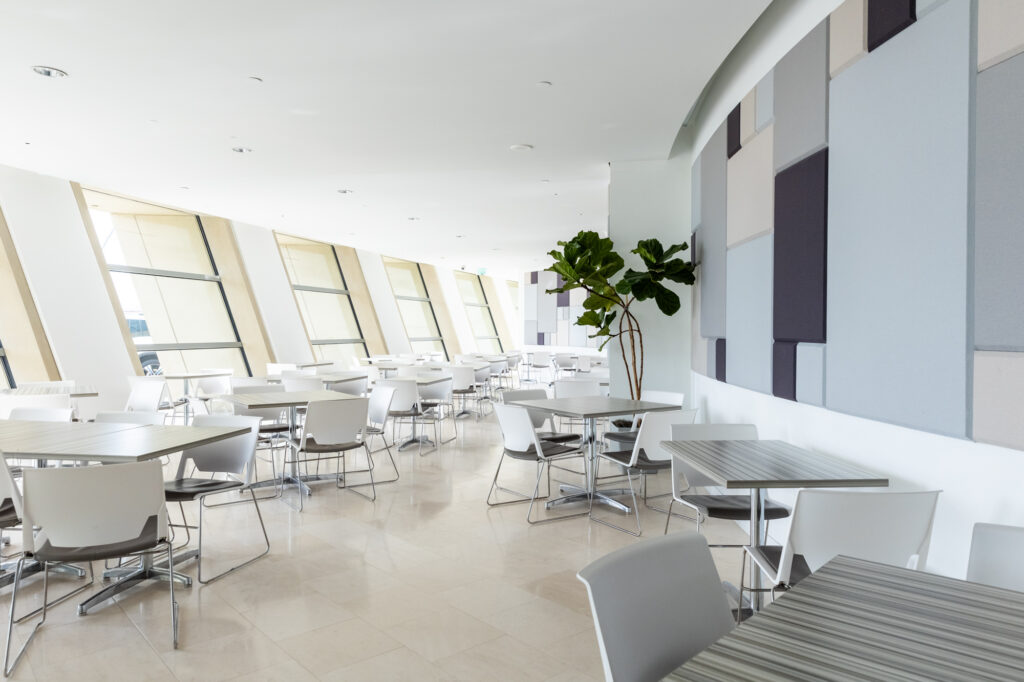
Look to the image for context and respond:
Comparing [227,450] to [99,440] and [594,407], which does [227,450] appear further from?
[594,407]

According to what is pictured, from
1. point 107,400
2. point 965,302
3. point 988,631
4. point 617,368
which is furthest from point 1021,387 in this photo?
point 107,400

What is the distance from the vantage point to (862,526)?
7.06ft

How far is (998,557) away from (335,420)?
4283 millimetres

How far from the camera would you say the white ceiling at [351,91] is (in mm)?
3611

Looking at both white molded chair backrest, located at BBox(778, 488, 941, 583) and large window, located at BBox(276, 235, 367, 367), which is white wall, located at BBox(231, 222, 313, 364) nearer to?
large window, located at BBox(276, 235, 367, 367)

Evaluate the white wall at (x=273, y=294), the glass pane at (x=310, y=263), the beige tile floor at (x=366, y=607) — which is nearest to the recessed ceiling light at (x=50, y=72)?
the beige tile floor at (x=366, y=607)

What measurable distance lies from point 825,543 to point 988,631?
99 cm

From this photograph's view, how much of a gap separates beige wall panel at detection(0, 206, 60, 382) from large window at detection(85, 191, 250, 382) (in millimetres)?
1572

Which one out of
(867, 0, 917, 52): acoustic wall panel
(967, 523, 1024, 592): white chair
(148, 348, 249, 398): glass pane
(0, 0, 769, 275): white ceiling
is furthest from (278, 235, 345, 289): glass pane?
(967, 523, 1024, 592): white chair

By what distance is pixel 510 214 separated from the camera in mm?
10070

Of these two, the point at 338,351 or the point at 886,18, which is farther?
the point at 338,351

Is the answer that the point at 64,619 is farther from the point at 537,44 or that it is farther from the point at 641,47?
the point at 641,47

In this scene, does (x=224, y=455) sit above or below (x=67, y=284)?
below

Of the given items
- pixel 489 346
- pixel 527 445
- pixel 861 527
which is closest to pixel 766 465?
pixel 861 527
